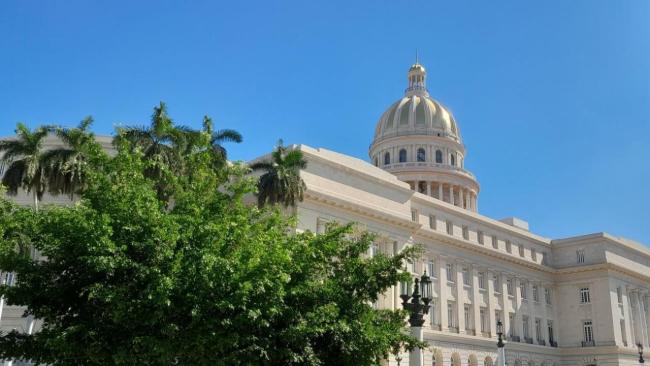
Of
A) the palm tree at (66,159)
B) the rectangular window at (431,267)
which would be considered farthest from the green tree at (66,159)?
the rectangular window at (431,267)

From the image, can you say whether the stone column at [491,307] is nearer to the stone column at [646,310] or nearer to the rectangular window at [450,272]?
the rectangular window at [450,272]

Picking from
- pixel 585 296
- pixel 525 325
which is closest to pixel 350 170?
pixel 525 325

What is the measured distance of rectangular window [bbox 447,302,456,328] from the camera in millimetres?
60938

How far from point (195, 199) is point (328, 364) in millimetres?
6845

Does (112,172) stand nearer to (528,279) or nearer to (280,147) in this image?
(280,147)

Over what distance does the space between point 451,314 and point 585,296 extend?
21.0m

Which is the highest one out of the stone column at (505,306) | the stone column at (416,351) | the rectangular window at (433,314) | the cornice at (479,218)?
the cornice at (479,218)

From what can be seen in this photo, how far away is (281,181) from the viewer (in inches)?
1590

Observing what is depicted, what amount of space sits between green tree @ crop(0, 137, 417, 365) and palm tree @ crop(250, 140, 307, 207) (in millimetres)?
17778

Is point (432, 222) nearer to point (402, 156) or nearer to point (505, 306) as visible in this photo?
point (505, 306)

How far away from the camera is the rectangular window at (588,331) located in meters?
72.6

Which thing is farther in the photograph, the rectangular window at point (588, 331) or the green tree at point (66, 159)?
the rectangular window at point (588, 331)

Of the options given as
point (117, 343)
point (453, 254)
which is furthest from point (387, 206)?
point (117, 343)

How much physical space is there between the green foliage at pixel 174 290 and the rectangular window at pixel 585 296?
57620 mm
